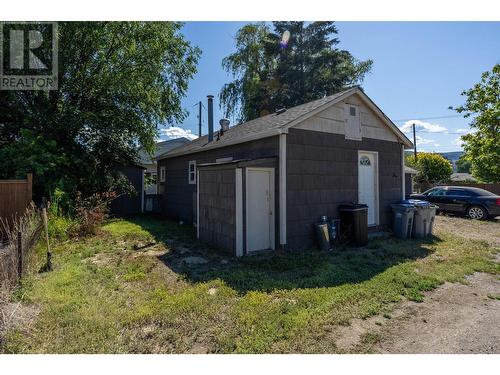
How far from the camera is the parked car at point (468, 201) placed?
12531 mm

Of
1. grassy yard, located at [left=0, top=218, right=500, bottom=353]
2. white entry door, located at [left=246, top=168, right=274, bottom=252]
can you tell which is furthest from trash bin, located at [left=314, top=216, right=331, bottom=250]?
white entry door, located at [left=246, top=168, right=274, bottom=252]

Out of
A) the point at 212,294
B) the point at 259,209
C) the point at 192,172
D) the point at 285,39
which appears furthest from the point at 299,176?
the point at 285,39

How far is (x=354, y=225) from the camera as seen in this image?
7926 millimetres

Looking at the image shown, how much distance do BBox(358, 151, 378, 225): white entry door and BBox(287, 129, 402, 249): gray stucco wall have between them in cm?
28

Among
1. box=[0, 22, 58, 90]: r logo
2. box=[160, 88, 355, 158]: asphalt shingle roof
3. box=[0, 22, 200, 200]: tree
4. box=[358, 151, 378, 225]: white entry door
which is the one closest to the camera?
box=[160, 88, 355, 158]: asphalt shingle roof

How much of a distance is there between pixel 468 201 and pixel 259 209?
38.0 feet

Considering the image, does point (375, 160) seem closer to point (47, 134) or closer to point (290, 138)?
point (290, 138)

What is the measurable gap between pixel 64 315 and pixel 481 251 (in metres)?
9.29

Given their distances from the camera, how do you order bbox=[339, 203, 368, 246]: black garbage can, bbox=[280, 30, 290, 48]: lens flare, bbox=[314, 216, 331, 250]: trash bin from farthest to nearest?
bbox=[280, 30, 290, 48]: lens flare < bbox=[339, 203, 368, 246]: black garbage can < bbox=[314, 216, 331, 250]: trash bin

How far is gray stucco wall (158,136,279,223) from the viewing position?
7867mm

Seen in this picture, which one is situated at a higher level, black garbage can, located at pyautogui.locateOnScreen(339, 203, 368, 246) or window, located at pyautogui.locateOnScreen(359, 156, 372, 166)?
window, located at pyautogui.locateOnScreen(359, 156, 372, 166)

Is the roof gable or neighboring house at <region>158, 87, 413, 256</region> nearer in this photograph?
neighboring house at <region>158, 87, 413, 256</region>

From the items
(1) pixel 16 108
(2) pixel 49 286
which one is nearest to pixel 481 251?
(2) pixel 49 286

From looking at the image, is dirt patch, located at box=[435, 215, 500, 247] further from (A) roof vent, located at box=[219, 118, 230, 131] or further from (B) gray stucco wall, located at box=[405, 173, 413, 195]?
(A) roof vent, located at box=[219, 118, 230, 131]
